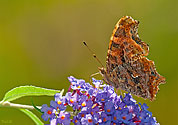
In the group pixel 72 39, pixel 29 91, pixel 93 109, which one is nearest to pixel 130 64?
pixel 93 109

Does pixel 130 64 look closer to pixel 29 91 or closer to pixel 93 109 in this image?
pixel 93 109

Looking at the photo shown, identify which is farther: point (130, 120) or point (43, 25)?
point (43, 25)

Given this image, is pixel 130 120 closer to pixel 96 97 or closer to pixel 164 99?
pixel 96 97

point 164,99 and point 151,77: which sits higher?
point 164,99

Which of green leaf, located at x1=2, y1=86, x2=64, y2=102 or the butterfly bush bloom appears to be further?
green leaf, located at x1=2, y1=86, x2=64, y2=102

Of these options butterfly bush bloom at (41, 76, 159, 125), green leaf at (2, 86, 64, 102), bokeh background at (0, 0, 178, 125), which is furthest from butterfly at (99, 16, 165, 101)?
bokeh background at (0, 0, 178, 125)

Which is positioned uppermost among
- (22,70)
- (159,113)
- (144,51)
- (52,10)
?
(52,10)

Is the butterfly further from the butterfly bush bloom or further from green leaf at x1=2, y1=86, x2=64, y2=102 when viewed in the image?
green leaf at x1=2, y1=86, x2=64, y2=102

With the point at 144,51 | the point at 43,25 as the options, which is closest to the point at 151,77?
the point at 144,51
